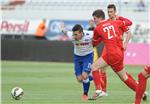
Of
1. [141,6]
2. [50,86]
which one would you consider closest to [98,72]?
[50,86]

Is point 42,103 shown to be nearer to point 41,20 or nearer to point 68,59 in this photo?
point 68,59

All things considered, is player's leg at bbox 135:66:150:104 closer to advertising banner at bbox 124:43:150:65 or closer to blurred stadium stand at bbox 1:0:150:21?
advertising banner at bbox 124:43:150:65

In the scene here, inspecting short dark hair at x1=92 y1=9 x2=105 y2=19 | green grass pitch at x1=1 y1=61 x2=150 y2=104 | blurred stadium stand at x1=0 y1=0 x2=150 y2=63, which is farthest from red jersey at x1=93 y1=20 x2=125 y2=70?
blurred stadium stand at x1=0 y1=0 x2=150 y2=63

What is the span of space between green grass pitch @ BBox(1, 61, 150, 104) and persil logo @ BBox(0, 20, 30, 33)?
967 centimetres

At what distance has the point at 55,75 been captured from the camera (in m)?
23.5

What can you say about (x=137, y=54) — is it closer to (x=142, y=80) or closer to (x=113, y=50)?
(x=113, y=50)

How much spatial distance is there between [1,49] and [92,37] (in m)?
18.3

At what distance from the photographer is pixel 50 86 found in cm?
1900

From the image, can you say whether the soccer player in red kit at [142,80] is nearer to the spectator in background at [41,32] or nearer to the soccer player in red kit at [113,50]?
the soccer player in red kit at [113,50]

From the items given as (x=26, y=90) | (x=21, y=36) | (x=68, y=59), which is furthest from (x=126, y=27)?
(x=21, y=36)

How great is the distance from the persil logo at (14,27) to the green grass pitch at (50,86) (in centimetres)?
967

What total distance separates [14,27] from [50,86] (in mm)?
19577

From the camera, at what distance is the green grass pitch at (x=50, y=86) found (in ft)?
47.6

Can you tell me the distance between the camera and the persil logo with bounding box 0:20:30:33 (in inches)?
1485
